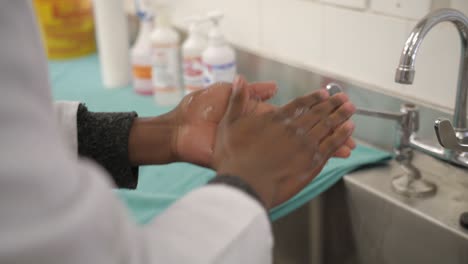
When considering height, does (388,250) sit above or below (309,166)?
below

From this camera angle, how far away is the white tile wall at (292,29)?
3.52 ft

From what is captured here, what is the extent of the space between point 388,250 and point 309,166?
1.28ft

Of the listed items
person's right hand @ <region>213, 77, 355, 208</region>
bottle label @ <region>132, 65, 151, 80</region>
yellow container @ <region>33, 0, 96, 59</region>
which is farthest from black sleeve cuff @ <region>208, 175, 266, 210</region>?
yellow container @ <region>33, 0, 96, 59</region>

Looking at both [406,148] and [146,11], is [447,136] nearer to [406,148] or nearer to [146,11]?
[406,148]

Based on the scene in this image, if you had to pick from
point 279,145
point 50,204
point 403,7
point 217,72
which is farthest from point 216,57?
point 50,204

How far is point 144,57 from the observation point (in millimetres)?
1324

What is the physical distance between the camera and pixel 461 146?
2.60ft

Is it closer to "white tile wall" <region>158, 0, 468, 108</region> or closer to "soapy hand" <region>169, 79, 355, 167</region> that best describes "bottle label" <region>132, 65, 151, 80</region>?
"white tile wall" <region>158, 0, 468, 108</region>

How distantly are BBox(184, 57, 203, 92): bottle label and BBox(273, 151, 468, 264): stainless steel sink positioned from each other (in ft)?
1.08

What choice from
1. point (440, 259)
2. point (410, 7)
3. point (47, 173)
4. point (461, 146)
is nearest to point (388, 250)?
point (440, 259)

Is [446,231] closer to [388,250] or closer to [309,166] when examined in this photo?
[388,250]

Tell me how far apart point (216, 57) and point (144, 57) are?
24cm

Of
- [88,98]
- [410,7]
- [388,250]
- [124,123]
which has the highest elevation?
[410,7]

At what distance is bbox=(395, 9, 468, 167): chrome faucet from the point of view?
2.37ft
